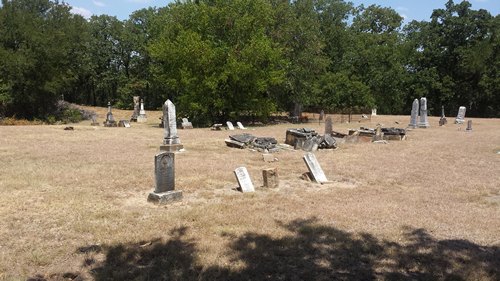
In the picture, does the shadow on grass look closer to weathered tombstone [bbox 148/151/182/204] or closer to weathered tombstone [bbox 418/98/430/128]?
weathered tombstone [bbox 148/151/182/204]

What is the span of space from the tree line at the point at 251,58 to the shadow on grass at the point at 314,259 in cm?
2291

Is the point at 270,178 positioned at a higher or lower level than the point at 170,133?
lower

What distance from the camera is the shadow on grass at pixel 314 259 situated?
504cm

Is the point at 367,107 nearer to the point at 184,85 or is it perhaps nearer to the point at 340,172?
the point at 184,85

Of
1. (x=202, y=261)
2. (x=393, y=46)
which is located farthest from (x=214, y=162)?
(x=393, y=46)

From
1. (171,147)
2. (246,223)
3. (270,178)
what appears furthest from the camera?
(171,147)

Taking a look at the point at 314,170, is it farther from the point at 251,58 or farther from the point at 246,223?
the point at 251,58

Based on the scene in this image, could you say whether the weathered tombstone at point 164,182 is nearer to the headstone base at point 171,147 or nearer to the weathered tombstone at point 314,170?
the weathered tombstone at point 314,170

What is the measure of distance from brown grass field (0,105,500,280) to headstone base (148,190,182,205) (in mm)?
169

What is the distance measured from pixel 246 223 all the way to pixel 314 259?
5.65ft

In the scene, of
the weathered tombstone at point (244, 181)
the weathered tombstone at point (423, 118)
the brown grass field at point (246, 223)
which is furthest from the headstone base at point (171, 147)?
the weathered tombstone at point (423, 118)

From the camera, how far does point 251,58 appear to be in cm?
2859

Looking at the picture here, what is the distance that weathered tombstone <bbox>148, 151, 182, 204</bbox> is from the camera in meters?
8.25

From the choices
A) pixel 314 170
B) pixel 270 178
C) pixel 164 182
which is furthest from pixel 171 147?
pixel 164 182
